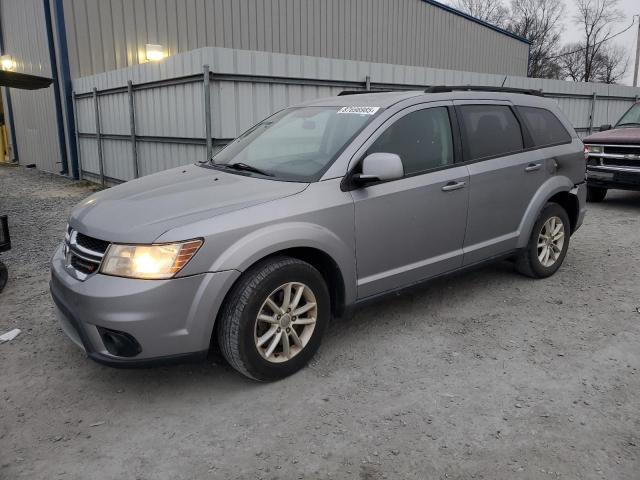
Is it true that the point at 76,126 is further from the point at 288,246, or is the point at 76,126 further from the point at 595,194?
the point at 288,246

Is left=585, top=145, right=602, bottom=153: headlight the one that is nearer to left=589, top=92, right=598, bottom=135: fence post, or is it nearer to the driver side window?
the driver side window

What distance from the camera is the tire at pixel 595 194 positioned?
9.42 meters

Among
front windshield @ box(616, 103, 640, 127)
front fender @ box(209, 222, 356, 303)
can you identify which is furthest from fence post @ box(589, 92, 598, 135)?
front fender @ box(209, 222, 356, 303)

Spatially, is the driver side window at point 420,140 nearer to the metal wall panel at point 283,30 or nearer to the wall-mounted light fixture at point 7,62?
the metal wall panel at point 283,30

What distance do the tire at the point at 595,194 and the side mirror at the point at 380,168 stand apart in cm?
732

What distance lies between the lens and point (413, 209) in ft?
12.5

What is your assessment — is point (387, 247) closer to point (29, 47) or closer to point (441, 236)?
point (441, 236)

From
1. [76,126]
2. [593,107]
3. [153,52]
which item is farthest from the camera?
[593,107]

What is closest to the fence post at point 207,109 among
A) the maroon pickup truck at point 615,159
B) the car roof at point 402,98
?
the car roof at point 402,98

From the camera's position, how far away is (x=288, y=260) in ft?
10.5

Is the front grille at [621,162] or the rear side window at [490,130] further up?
the rear side window at [490,130]

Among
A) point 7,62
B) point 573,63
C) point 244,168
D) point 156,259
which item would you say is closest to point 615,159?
point 244,168

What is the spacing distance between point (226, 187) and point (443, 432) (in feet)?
6.26

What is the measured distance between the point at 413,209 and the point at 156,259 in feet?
5.99
